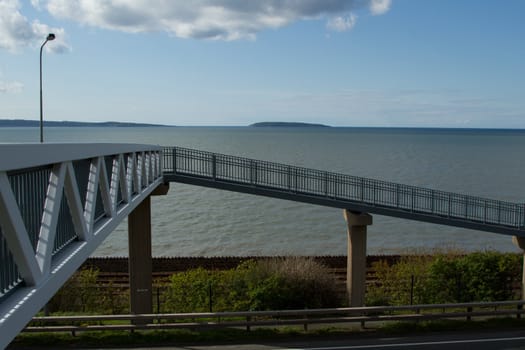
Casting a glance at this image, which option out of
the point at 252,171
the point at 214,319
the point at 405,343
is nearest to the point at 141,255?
the point at 214,319

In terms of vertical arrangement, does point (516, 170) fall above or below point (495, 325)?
above

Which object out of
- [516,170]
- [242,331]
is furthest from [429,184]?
[242,331]

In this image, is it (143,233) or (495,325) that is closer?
(495,325)

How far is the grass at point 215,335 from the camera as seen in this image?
12320 millimetres

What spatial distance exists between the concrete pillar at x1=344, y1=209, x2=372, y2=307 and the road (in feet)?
13.6

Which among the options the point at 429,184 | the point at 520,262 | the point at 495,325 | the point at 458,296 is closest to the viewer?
the point at 495,325

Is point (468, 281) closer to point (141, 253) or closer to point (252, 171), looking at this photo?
point (252, 171)

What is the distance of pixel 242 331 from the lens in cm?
1311

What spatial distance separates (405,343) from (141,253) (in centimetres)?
858

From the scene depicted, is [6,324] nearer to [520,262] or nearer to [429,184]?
[520,262]

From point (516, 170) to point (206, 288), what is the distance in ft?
275

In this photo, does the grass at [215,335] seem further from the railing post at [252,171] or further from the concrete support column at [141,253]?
the railing post at [252,171]

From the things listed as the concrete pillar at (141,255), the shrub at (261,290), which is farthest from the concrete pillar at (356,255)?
the concrete pillar at (141,255)

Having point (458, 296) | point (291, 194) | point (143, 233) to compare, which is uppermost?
point (291, 194)
